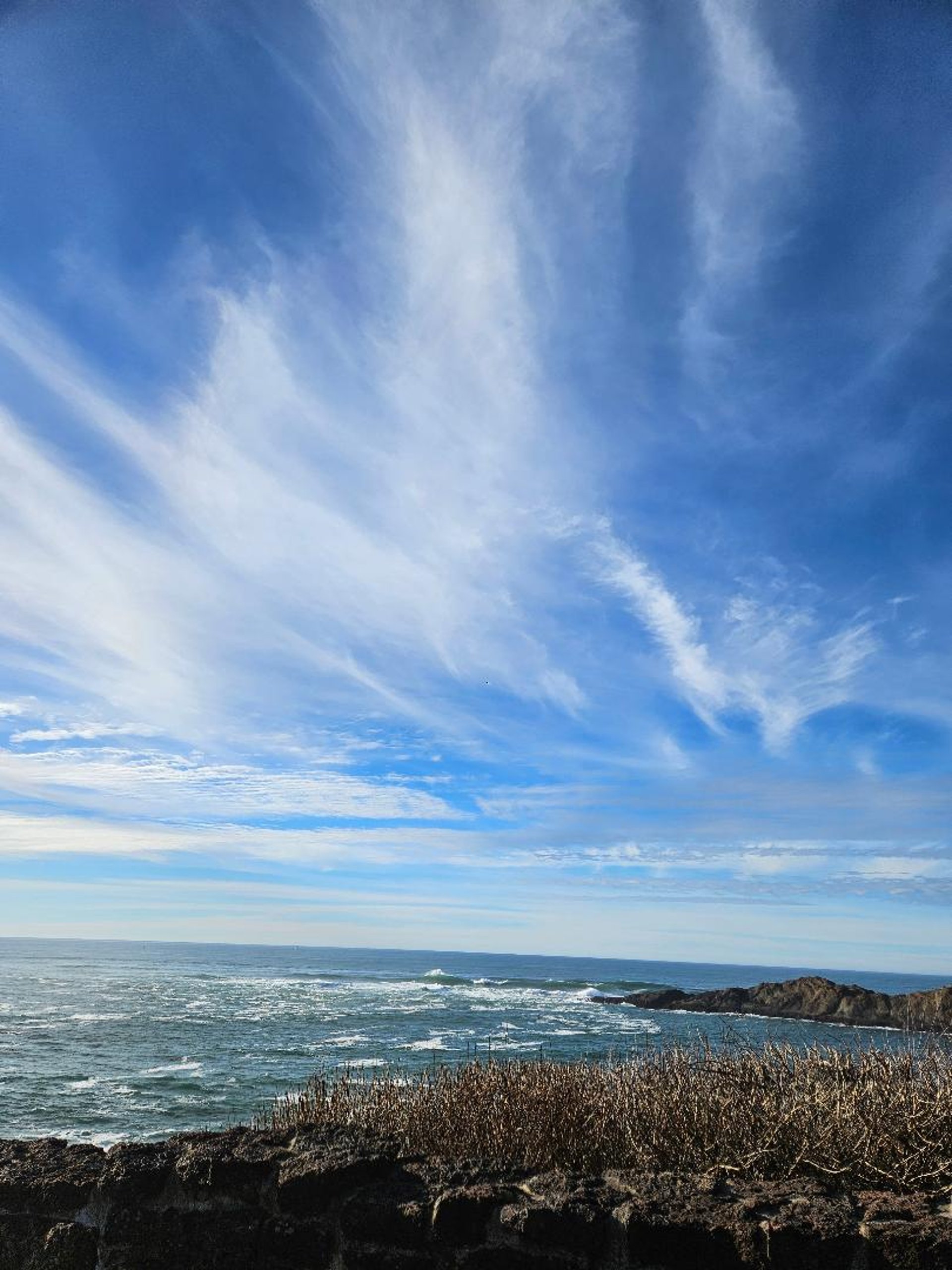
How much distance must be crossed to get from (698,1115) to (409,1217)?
3.79 m

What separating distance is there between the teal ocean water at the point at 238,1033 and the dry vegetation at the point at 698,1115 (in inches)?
57.8

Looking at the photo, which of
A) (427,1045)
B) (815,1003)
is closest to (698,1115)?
(427,1045)

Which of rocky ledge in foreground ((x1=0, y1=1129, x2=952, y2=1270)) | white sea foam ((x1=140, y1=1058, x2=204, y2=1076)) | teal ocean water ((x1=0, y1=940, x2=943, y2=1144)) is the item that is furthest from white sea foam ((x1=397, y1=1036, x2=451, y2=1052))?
rocky ledge in foreground ((x1=0, y1=1129, x2=952, y2=1270))

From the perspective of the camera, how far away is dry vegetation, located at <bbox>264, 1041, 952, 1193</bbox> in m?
5.97

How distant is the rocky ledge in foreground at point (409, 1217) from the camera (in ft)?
11.8

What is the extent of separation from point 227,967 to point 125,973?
79.9 ft

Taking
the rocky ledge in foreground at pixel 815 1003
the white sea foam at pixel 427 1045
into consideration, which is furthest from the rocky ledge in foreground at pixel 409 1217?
the rocky ledge in foreground at pixel 815 1003

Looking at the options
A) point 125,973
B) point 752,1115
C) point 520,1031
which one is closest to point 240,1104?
point 752,1115

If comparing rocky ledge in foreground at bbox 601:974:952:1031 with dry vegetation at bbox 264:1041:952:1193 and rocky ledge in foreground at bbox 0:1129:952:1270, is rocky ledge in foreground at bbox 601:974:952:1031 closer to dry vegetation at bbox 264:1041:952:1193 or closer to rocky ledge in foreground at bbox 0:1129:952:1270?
dry vegetation at bbox 264:1041:952:1193

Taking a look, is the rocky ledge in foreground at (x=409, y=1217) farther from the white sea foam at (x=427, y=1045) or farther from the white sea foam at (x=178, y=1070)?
the white sea foam at (x=427, y=1045)

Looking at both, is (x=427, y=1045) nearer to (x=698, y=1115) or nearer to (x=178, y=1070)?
(x=178, y=1070)

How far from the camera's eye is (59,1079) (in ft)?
71.1

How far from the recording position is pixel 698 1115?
22.3 feet

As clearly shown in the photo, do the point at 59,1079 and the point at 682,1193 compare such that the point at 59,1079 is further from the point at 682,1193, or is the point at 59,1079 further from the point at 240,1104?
the point at 682,1193
